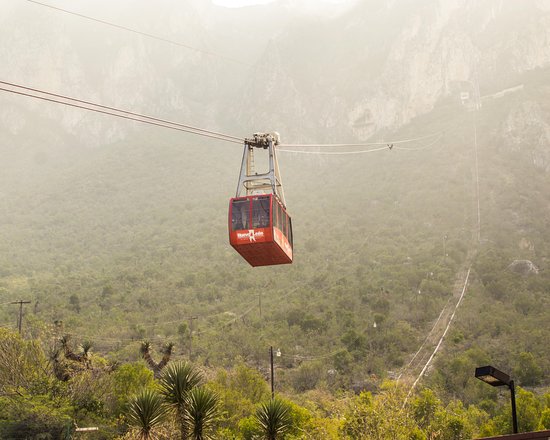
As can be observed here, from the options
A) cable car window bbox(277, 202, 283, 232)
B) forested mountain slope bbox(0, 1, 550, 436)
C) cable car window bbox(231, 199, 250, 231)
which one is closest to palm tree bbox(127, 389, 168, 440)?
cable car window bbox(231, 199, 250, 231)

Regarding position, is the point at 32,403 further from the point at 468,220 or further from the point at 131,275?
the point at 468,220

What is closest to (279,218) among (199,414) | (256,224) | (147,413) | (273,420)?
(256,224)

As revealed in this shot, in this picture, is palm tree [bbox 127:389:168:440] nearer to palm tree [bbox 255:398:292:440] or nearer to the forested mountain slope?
palm tree [bbox 255:398:292:440]

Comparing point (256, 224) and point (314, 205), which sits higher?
point (314, 205)

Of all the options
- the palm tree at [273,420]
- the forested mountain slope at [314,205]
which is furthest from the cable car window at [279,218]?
the forested mountain slope at [314,205]

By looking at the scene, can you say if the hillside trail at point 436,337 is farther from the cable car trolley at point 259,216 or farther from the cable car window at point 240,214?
the cable car window at point 240,214

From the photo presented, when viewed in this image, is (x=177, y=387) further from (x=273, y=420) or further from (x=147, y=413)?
(x=273, y=420)
